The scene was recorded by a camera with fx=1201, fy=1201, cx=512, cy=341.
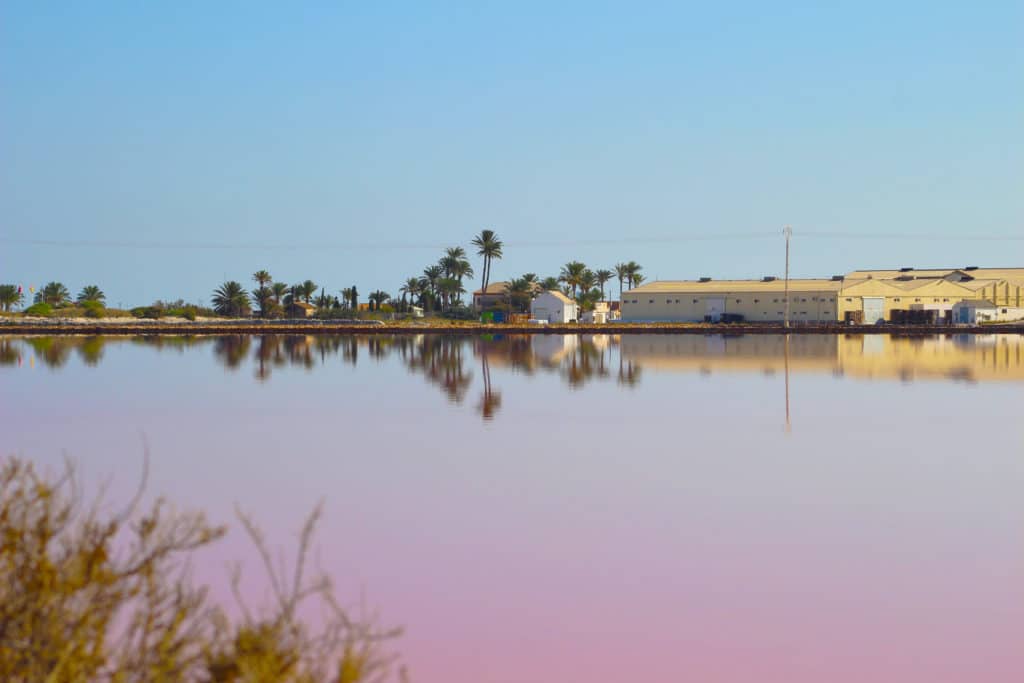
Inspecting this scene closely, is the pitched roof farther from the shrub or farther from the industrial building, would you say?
the shrub

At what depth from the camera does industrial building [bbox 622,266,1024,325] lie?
316 ft

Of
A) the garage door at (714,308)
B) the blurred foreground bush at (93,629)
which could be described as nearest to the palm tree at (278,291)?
the garage door at (714,308)

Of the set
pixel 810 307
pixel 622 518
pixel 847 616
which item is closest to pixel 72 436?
pixel 622 518

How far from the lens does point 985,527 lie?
44.1ft

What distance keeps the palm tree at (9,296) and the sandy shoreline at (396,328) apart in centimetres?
2029

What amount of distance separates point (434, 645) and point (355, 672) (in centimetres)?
458

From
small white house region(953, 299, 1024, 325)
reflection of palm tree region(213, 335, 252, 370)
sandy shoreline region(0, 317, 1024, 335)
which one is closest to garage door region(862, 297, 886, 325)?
sandy shoreline region(0, 317, 1024, 335)

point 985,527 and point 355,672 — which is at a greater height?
point 355,672

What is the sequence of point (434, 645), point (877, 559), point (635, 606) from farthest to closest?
point (877, 559) → point (635, 606) → point (434, 645)

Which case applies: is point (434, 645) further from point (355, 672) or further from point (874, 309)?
point (874, 309)

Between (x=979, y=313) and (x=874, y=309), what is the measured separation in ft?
26.5

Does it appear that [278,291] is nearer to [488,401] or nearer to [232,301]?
[232,301]

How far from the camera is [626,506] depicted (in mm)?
14836

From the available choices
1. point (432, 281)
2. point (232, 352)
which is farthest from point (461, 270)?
point (232, 352)
